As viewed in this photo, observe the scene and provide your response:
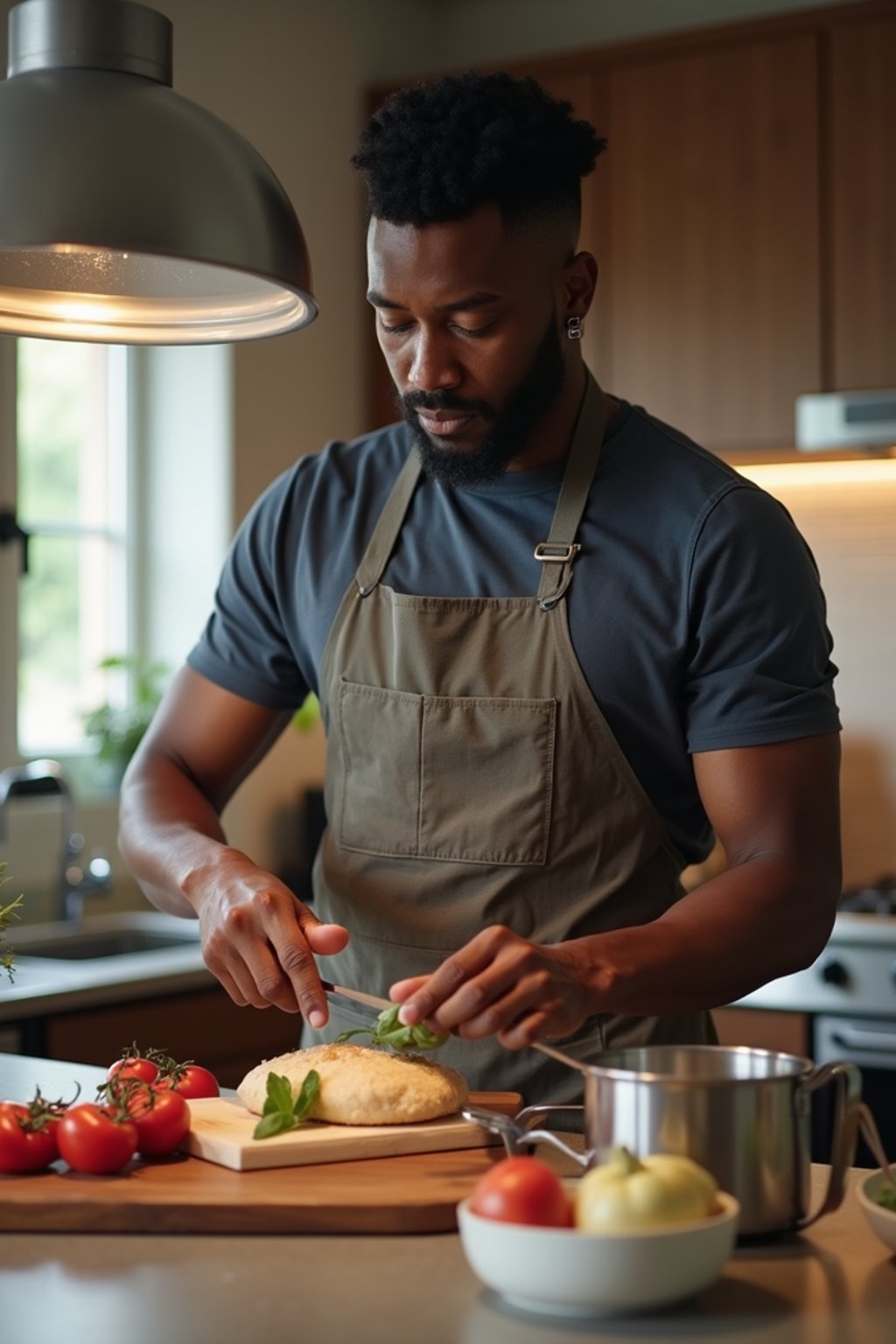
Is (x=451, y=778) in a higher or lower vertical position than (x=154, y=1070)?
higher

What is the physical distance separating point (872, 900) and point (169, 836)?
185 cm

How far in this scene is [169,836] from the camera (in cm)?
184

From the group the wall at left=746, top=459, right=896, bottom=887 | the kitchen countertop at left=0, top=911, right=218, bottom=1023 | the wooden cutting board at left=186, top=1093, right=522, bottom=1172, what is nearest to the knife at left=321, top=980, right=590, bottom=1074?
the wooden cutting board at left=186, top=1093, right=522, bottom=1172

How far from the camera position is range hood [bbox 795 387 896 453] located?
3.30 meters

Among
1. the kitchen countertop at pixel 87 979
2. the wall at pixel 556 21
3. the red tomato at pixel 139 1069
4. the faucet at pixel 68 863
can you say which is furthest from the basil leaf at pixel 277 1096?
the wall at pixel 556 21

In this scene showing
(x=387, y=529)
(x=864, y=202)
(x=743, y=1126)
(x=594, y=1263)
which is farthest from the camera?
(x=864, y=202)

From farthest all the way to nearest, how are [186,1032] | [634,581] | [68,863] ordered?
[68,863] < [186,1032] < [634,581]

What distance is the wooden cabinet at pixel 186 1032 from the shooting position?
8.77 feet

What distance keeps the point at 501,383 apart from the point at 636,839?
0.48m

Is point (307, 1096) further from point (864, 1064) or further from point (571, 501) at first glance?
point (864, 1064)

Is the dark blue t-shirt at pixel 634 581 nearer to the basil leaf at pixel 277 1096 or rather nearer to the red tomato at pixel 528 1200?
the basil leaf at pixel 277 1096

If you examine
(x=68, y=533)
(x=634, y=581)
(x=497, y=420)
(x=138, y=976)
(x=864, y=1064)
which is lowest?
(x=864, y=1064)

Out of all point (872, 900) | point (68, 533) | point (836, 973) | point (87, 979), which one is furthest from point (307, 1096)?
point (68, 533)

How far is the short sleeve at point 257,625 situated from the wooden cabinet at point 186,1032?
0.88m
